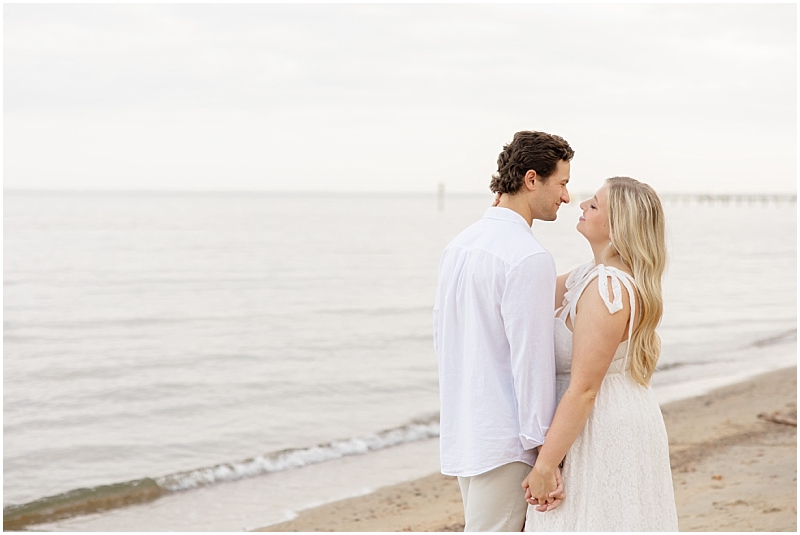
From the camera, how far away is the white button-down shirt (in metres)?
2.50

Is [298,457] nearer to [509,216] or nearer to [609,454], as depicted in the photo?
[609,454]

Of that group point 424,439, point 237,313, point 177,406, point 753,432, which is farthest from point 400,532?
point 237,313

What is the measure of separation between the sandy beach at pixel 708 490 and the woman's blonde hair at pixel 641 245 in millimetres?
3355

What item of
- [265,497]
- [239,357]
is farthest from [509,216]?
[239,357]

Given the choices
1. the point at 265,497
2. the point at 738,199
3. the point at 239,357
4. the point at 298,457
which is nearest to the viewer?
the point at 265,497

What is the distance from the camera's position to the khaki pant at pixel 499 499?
8.72 feet

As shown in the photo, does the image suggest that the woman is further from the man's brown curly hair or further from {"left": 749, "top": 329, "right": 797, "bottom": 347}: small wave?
{"left": 749, "top": 329, "right": 797, "bottom": 347}: small wave

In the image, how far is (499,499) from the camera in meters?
2.67

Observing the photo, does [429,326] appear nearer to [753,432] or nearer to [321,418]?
[321,418]

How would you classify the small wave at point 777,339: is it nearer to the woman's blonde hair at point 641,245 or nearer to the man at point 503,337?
the woman's blonde hair at point 641,245

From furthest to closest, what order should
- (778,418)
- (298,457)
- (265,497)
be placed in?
1. (778,418)
2. (298,457)
3. (265,497)

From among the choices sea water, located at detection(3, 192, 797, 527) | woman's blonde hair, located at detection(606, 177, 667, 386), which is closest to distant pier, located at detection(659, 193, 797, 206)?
sea water, located at detection(3, 192, 797, 527)

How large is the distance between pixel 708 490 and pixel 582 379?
179 inches

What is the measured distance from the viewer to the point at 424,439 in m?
9.21
